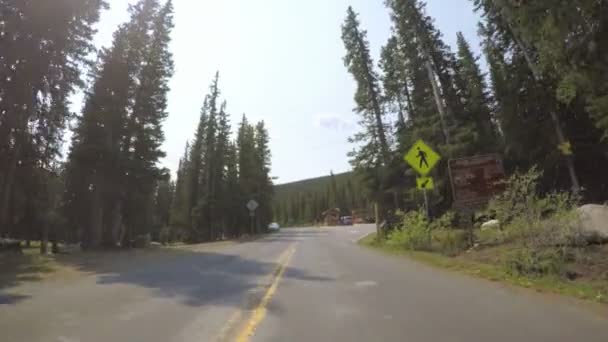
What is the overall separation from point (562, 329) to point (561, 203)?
6.57 metres

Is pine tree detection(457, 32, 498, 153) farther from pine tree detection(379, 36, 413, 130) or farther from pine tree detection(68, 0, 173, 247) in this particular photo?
pine tree detection(68, 0, 173, 247)

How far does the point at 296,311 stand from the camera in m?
7.77

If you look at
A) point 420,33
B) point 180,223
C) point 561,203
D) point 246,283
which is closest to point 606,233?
point 561,203

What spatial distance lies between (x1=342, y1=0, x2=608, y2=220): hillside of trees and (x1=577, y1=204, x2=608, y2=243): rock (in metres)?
2.63

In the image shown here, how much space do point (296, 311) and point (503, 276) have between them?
547cm

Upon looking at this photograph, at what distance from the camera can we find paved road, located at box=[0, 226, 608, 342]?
19.8 ft

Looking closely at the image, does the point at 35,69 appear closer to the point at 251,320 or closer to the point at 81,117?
the point at 81,117

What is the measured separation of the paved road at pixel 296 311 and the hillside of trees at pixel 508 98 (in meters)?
5.68

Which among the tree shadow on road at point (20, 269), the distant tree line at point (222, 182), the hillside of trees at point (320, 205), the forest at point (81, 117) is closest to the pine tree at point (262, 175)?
the distant tree line at point (222, 182)

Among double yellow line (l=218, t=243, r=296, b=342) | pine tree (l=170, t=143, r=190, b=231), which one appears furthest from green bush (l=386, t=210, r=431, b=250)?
pine tree (l=170, t=143, r=190, b=231)

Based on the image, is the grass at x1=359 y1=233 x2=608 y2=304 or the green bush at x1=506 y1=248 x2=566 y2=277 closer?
the grass at x1=359 y1=233 x2=608 y2=304

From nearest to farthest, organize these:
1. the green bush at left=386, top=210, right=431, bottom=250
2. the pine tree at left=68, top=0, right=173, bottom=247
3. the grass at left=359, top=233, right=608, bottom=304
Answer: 1. the grass at left=359, top=233, right=608, bottom=304
2. the green bush at left=386, top=210, right=431, bottom=250
3. the pine tree at left=68, top=0, right=173, bottom=247

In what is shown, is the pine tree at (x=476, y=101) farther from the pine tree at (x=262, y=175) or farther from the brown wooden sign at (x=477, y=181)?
the pine tree at (x=262, y=175)

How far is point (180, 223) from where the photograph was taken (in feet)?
225
